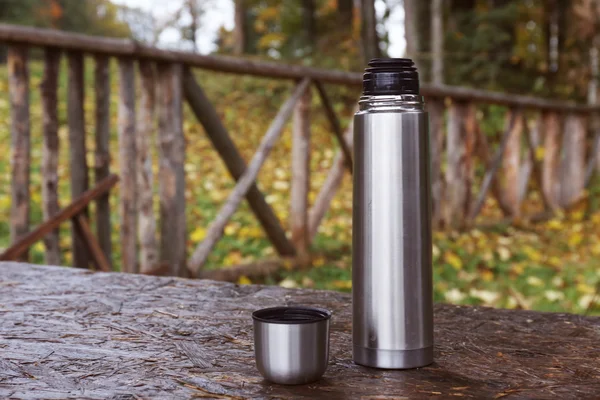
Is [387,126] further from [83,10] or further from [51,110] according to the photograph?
[83,10]

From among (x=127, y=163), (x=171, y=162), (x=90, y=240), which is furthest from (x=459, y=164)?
(x=90, y=240)

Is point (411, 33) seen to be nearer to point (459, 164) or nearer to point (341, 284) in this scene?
point (459, 164)

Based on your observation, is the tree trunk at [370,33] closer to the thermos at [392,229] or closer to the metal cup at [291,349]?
the thermos at [392,229]

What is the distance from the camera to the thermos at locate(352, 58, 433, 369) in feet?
3.36

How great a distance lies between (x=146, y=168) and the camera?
341 cm

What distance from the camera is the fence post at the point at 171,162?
11.6 ft

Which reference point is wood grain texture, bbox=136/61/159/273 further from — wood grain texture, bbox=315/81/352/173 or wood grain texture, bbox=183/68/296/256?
wood grain texture, bbox=315/81/352/173

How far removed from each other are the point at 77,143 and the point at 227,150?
0.91 m

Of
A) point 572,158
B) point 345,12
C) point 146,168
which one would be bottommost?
point 146,168

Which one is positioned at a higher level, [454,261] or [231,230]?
[231,230]

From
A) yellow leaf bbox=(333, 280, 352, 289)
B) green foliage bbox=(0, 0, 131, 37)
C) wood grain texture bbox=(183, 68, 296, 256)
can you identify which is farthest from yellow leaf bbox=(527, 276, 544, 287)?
green foliage bbox=(0, 0, 131, 37)

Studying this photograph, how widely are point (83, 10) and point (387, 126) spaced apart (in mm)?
18478

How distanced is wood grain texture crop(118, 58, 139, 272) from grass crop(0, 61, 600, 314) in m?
0.86

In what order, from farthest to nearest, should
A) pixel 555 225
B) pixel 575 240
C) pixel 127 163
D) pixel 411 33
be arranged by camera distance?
pixel 411 33 < pixel 555 225 < pixel 575 240 < pixel 127 163
